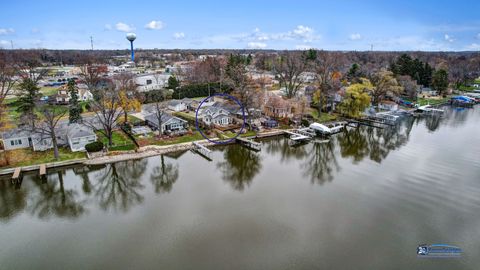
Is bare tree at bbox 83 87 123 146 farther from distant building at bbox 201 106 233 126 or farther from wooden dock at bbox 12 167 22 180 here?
distant building at bbox 201 106 233 126

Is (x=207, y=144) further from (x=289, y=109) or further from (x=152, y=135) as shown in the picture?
(x=289, y=109)

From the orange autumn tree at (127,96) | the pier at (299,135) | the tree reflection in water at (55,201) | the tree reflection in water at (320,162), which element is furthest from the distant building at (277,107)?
the tree reflection in water at (55,201)

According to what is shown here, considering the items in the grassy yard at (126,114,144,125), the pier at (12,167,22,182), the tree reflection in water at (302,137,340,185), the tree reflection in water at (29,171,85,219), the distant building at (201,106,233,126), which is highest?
the distant building at (201,106,233,126)

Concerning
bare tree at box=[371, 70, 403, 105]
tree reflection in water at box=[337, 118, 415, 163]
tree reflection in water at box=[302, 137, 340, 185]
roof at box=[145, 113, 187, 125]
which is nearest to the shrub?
roof at box=[145, 113, 187, 125]

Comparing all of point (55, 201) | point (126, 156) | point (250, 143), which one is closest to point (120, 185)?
point (55, 201)

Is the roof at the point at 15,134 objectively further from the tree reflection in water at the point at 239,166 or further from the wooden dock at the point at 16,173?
the tree reflection in water at the point at 239,166

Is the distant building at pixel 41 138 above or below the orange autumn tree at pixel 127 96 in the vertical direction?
below

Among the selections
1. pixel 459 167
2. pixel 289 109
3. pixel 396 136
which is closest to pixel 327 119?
pixel 289 109
